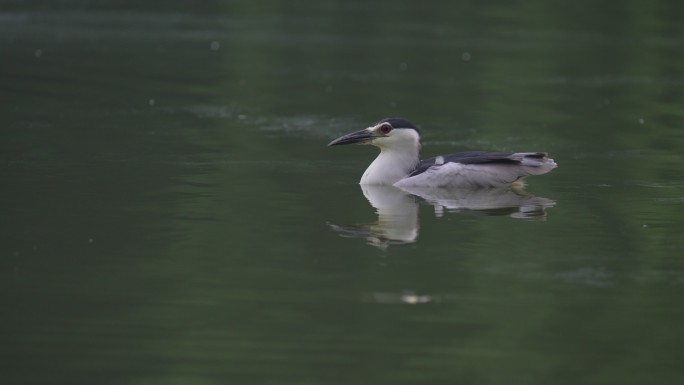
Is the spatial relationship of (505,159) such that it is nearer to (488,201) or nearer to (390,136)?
(488,201)

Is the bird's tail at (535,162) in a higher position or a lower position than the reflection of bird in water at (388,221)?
higher

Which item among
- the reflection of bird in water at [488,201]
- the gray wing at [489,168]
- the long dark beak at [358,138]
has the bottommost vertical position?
the reflection of bird in water at [488,201]

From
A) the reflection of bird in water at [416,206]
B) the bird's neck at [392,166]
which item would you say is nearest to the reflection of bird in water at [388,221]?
the reflection of bird in water at [416,206]

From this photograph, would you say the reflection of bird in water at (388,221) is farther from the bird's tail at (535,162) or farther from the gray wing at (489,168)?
the bird's tail at (535,162)

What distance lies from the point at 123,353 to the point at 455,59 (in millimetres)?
18040

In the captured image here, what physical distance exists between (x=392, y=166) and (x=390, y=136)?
0.32 meters

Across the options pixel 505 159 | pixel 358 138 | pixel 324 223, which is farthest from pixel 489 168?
pixel 324 223

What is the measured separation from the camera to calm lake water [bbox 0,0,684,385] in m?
8.58

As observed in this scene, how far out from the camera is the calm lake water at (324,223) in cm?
858

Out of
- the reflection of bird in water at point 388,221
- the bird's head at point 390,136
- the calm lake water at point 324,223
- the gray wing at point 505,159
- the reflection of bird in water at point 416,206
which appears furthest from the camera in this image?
the bird's head at point 390,136

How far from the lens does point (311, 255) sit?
36.5 ft

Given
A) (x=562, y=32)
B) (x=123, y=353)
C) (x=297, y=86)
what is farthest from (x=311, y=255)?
(x=562, y=32)

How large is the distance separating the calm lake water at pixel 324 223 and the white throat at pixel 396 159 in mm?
364

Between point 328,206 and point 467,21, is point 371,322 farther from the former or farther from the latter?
point 467,21
